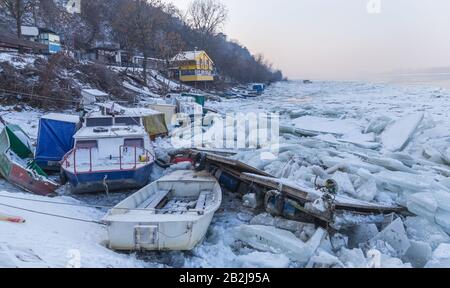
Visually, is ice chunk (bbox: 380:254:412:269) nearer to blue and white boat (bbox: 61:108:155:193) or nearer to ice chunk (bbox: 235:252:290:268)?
ice chunk (bbox: 235:252:290:268)

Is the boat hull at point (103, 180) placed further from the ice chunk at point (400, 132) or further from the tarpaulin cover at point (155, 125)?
the ice chunk at point (400, 132)

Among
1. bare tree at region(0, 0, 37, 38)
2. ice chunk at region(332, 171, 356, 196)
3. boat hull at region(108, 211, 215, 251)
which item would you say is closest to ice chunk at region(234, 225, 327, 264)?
boat hull at region(108, 211, 215, 251)

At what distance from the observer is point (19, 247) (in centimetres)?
539

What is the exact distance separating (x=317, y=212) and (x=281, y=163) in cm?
455

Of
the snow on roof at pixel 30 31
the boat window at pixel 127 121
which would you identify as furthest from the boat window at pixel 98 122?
the snow on roof at pixel 30 31

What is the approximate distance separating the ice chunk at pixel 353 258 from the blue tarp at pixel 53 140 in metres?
10.5

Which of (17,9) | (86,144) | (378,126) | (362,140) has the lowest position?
(362,140)

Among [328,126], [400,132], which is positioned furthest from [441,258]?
[328,126]

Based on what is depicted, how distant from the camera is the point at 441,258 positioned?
19.7 ft

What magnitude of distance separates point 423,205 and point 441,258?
5.94ft

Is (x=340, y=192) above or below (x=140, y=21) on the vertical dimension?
below

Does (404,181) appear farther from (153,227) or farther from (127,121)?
(127,121)

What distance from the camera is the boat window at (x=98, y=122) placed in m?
13.7
